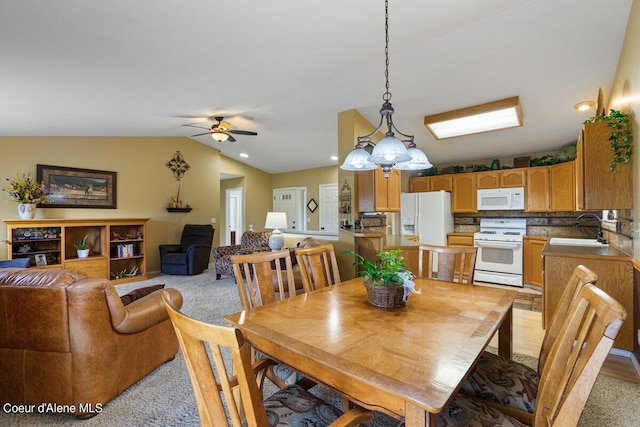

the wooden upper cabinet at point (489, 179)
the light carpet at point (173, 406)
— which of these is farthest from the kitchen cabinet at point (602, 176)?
the wooden upper cabinet at point (489, 179)

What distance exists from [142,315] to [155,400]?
0.55 m

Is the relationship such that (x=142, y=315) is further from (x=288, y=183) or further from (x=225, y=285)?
(x=288, y=183)

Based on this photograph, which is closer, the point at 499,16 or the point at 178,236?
the point at 499,16

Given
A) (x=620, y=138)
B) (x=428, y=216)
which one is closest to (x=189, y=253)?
(x=428, y=216)

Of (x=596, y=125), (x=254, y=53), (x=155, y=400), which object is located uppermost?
(x=254, y=53)

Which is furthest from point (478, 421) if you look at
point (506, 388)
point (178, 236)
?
point (178, 236)

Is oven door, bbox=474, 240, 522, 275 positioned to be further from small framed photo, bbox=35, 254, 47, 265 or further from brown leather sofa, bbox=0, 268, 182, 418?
small framed photo, bbox=35, 254, 47, 265

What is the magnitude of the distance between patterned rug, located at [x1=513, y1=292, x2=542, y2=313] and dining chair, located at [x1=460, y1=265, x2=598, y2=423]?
279 centimetres

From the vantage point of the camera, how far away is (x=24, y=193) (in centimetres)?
443

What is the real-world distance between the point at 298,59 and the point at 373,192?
187cm

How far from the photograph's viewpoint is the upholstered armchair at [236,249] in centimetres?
516

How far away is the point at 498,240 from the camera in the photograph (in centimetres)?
482

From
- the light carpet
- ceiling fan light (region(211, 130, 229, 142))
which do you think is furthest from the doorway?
the light carpet

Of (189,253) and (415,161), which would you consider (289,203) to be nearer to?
(189,253)
